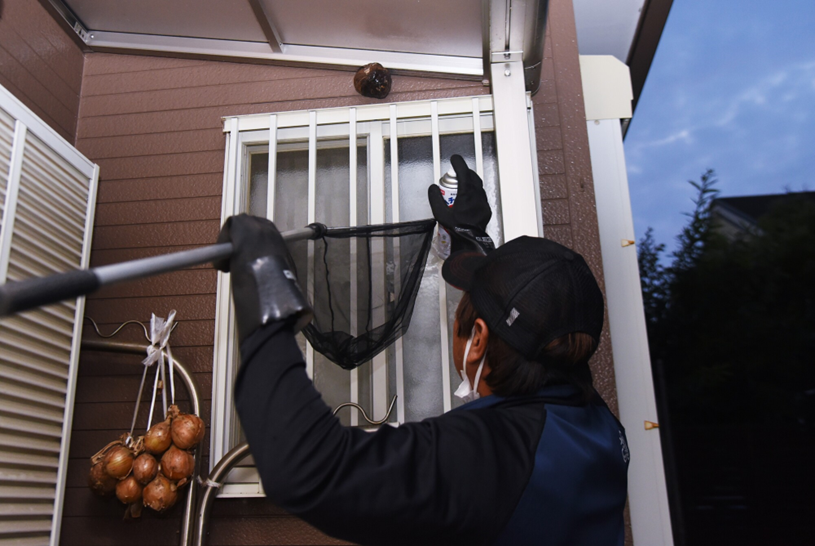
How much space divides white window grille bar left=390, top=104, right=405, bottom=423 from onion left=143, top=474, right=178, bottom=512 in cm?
82

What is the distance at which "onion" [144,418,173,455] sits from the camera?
1.98 m

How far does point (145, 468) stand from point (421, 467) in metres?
1.45

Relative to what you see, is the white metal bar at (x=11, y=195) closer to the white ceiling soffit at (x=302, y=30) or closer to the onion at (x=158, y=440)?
the onion at (x=158, y=440)

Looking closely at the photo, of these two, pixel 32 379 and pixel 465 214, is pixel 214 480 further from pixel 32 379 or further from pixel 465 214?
pixel 465 214

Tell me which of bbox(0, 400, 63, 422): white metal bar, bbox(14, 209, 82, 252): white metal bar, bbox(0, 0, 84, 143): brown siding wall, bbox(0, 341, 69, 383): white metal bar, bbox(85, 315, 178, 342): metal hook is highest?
bbox(0, 0, 84, 143): brown siding wall

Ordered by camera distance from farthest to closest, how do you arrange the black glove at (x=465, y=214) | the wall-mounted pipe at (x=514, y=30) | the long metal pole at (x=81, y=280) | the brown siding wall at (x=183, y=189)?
the brown siding wall at (x=183, y=189) → the black glove at (x=465, y=214) → the wall-mounted pipe at (x=514, y=30) → the long metal pole at (x=81, y=280)

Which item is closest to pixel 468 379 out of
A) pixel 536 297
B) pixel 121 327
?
pixel 536 297

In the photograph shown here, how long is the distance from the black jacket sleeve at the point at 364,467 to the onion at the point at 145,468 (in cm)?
135

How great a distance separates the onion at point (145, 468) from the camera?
1.95 metres

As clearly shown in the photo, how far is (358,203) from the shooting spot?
93.2 inches

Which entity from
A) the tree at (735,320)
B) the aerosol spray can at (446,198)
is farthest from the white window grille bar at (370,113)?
the tree at (735,320)

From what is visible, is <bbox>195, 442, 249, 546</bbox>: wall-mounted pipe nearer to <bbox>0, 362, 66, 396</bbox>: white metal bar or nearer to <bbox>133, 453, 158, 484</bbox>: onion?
<bbox>133, 453, 158, 484</bbox>: onion

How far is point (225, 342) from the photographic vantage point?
2242mm

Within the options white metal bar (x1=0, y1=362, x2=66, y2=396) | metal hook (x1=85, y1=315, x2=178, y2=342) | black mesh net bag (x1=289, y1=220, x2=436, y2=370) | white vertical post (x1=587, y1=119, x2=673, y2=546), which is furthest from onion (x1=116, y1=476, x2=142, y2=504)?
white vertical post (x1=587, y1=119, x2=673, y2=546)
